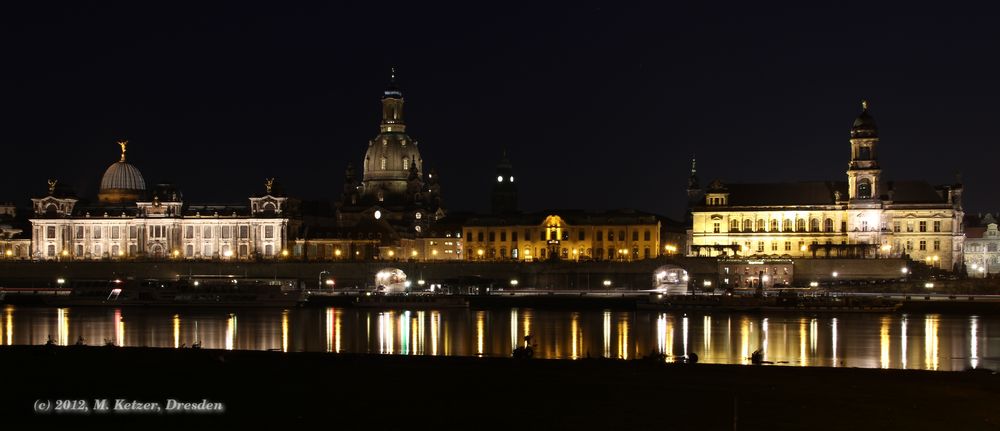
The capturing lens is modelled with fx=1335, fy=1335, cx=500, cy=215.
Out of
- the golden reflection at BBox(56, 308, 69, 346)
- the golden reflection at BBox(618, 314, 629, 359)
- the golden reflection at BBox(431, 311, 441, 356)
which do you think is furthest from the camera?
the golden reflection at BBox(56, 308, 69, 346)

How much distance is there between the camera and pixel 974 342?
2240 inches

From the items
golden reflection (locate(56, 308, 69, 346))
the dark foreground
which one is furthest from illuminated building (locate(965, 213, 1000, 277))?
the dark foreground

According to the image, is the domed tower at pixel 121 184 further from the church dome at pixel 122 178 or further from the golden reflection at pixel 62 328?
the golden reflection at pixel 62 328

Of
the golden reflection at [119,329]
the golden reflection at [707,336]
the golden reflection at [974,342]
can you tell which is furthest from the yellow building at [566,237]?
the golden reflection at [974,342]

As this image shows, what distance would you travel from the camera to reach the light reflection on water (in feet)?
169

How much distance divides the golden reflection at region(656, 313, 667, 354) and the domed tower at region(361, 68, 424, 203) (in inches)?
3396

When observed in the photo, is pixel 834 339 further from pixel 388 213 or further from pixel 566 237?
pixel 388 213

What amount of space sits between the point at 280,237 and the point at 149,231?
14038mm

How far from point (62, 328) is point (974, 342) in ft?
142

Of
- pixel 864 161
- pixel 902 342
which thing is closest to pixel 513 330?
pixel 902 342

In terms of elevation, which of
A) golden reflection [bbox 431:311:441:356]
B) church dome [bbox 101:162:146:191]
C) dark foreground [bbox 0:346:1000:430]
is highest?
church dome [bbox 101:162:146:191]

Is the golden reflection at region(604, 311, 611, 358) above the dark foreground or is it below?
below

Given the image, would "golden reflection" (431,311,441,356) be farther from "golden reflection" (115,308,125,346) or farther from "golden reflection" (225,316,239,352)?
"golden reflection" (115,308,125,346)

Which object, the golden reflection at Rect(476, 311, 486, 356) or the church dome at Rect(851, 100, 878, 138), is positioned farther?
the church dome at Rect(851, 100, 878, 138)
